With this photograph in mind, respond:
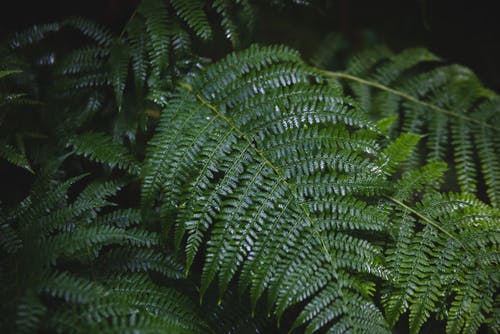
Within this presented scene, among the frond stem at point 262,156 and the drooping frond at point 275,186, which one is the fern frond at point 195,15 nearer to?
the drooping frond at point 275,186

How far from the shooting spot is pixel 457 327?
1.57 metres

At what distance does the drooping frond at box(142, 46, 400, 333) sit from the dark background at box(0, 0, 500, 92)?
0.64 metres

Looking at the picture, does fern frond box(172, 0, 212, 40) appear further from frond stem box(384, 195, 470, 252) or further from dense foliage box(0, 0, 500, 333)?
frond stem box(384, 195, 470, 252)

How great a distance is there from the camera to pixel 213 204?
168cm

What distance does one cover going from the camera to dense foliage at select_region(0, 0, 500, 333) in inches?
59.5

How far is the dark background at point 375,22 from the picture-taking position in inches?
91.1

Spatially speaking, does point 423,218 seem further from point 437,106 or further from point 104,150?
point 104,150

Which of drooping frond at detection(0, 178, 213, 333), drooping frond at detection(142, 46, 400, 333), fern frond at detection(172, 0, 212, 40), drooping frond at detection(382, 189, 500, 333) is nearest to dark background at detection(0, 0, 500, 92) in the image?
fern frond at detection(172, 0, 212, 40)

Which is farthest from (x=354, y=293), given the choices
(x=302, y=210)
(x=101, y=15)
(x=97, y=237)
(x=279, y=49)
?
(x=101, y=15)

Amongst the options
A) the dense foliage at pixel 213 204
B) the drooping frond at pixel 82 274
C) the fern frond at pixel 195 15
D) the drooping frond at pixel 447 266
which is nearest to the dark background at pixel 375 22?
the dense foliage at pixel 213 204

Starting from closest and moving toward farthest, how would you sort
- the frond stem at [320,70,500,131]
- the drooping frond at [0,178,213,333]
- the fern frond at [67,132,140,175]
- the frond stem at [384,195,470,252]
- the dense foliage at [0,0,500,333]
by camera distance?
the drooping frond at [0,178,213,333] → the dense foliage at [0,0,500,333] → the frond stem at [384,195,470,252] → the fern frond at [67,132,140,175] → the frond stem at [320,70,500,131]

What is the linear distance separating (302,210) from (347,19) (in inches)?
150

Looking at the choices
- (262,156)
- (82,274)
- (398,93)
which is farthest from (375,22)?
(82,274)

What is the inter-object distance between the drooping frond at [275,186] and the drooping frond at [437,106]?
2.24 ft
